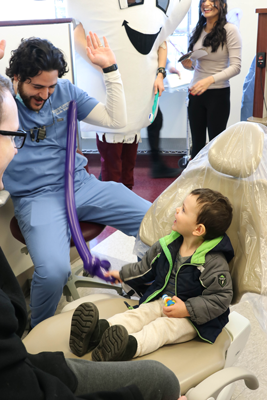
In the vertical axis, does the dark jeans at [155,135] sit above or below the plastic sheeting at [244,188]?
below

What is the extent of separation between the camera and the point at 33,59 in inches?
62.1

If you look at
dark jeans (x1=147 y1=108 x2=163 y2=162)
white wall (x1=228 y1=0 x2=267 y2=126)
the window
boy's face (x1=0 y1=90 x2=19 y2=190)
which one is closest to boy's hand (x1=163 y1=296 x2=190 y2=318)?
boy's face (x1=0 y1=90 x2=19 y2=190)

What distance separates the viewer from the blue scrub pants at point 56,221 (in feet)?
4.81

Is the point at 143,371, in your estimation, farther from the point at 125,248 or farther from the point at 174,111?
the point at 174,111

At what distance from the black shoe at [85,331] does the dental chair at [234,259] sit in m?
0.03

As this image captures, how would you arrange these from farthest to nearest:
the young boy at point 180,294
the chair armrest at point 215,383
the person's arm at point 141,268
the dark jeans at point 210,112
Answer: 1. the dark jeans at point 210,112
2. the person's arm at point 141,268
3. the young boy at point 180,294
4. the chair armrest at point 215,383

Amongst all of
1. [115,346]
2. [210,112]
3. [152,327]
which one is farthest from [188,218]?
[210,112]

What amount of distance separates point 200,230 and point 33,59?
1008 millimetres

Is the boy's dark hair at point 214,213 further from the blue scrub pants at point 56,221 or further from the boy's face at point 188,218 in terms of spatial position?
the blue scrub pants at point 56,221

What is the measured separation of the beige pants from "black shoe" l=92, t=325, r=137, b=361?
1.2 inches

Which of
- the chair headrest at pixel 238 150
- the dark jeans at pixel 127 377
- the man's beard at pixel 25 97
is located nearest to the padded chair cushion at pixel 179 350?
the dark jeans at pixel 127 377

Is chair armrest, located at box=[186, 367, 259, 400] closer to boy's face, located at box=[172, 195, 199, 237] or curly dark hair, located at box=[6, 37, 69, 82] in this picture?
boy's face, located at box=[172, 195, 199, 237]

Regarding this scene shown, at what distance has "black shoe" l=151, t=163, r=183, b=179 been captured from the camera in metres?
3.67

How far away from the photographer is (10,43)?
213 centimetres
